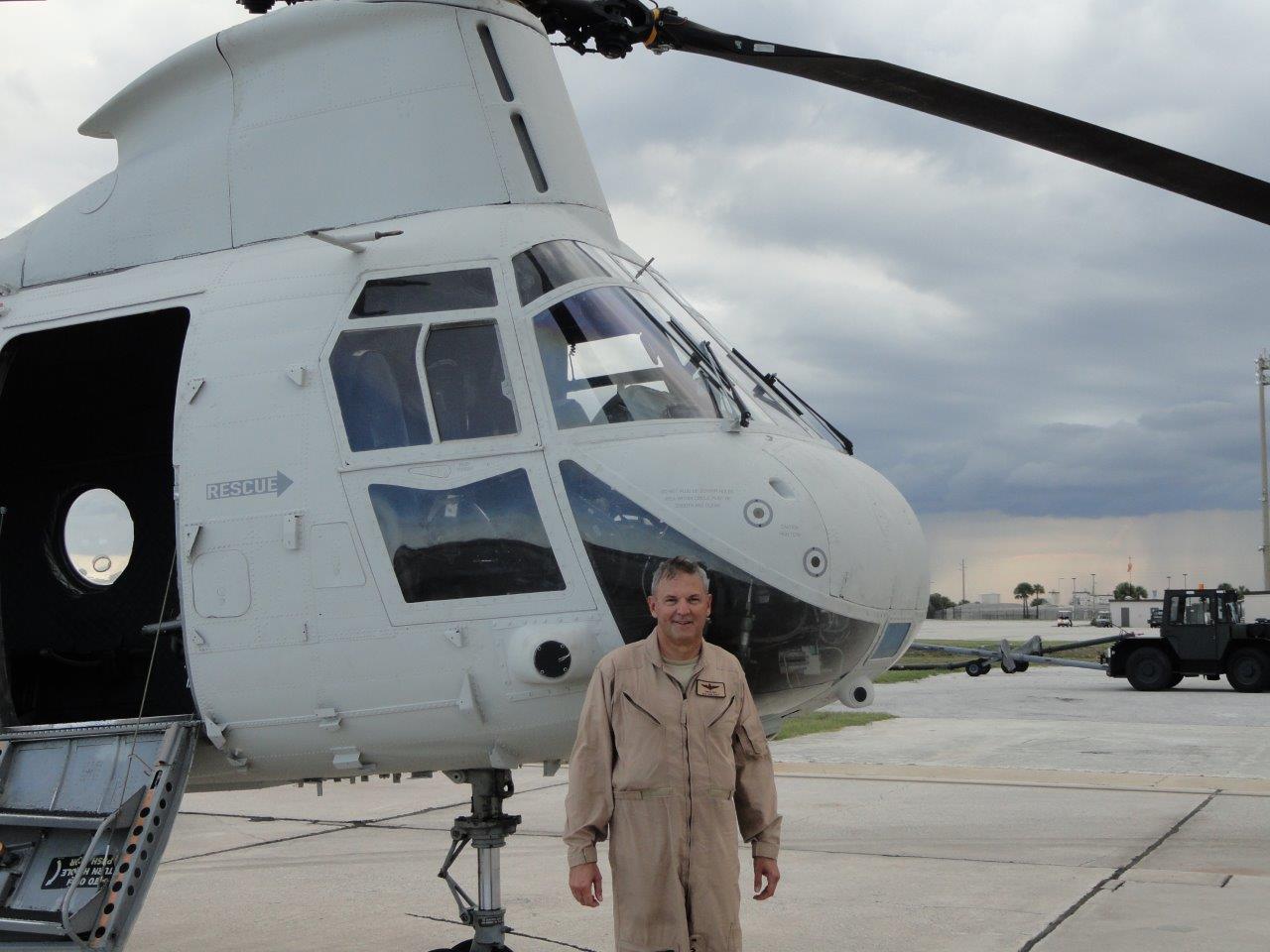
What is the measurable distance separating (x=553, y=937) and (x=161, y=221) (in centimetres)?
437

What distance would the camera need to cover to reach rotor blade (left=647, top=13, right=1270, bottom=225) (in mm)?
5172

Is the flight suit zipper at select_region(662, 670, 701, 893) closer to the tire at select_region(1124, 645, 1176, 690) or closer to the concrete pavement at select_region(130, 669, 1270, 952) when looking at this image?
the concrete pavement at select_region(130, 669, 1270, 952)

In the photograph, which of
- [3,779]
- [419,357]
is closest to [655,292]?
[419,357]

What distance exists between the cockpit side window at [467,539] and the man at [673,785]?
79cm

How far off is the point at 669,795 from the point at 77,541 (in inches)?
185

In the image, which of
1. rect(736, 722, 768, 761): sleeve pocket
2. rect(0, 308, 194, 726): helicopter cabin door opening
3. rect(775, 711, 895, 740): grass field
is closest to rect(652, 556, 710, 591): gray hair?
rect(736, 722, 768, 761): sleeve pocket

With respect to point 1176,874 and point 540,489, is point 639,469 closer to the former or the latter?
point 540,489

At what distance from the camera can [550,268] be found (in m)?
5.05

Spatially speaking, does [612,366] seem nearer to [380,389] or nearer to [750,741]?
[380,389]

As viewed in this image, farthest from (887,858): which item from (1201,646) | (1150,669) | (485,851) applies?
(1201,646)

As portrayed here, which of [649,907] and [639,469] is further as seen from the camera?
[639,469]

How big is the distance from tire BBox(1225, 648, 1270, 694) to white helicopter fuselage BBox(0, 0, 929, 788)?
21.4 m

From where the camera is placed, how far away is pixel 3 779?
5246 millimetres

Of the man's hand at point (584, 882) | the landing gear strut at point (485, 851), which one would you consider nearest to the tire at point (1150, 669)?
the landing gear strut at point (485, 851)
